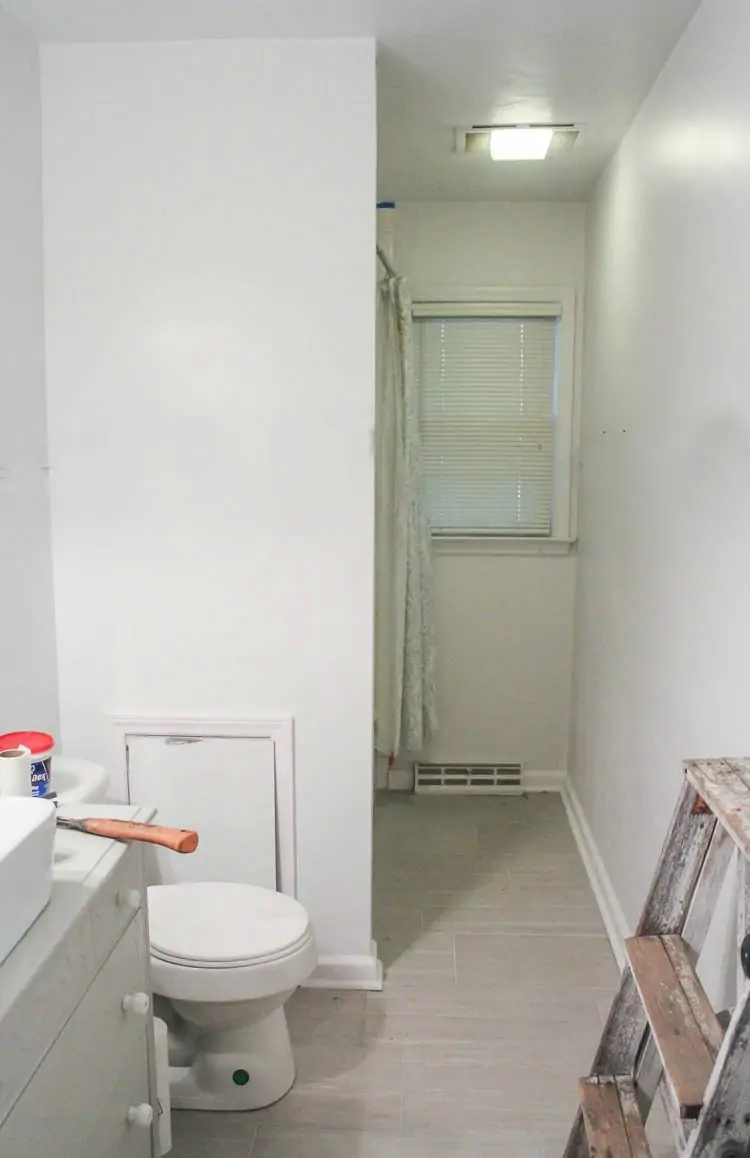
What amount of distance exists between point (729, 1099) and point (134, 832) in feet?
2.92

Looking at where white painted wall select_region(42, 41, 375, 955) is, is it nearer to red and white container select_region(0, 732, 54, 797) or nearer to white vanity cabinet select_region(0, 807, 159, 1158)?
red and white container select_region(0, 732, 54, 797)

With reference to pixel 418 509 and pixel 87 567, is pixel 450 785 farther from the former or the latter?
pixel 87 567

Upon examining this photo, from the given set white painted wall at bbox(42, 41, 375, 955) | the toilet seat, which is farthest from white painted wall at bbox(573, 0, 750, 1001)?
the toilet seat

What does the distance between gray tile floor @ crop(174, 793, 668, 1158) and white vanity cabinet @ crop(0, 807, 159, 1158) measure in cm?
46

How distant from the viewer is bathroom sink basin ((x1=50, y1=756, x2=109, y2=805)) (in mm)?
1812

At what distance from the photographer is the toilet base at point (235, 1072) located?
185 centimetres

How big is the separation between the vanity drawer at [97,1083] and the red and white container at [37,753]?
0.33 meters

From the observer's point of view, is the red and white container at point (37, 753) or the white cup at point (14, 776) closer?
the white cup at point (14, 776)

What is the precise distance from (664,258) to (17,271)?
59.9 inches

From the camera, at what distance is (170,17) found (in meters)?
1.88

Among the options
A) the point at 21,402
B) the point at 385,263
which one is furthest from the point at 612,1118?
the point at 385,263

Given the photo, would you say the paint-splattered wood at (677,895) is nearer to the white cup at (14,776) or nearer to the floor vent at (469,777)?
the white cup at (14,776)

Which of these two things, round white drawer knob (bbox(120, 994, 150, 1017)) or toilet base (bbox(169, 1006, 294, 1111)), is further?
toilet base (bbox(169, 1006, 294, 1111))

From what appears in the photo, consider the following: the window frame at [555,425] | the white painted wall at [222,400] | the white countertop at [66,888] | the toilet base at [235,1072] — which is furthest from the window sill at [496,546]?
the white countertop at [66,888]
